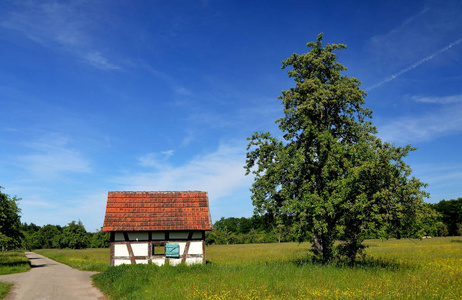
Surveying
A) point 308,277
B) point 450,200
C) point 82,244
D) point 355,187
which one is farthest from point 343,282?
point 450,200

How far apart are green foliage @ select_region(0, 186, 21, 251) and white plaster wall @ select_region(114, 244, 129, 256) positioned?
12.5 metres

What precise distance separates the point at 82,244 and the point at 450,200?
107 metres

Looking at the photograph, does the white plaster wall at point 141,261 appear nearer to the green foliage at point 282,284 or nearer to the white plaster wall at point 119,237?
the white plaster wall at point 119,237

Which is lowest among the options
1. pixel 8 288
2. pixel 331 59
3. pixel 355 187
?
pixel 8 288

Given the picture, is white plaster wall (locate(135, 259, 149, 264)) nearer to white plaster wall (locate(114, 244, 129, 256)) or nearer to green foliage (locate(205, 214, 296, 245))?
white plaster wall (locate(114, 244, 129, 256))

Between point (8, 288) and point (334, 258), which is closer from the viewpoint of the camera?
point (8, 288)

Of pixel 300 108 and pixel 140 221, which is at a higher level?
pixel 300 108

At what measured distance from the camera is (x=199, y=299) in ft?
36.8

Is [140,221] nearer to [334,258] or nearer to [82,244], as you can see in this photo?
[334,258]

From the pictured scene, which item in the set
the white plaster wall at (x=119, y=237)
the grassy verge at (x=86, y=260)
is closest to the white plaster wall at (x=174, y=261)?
the white plaster wall at (x=119, y=237)

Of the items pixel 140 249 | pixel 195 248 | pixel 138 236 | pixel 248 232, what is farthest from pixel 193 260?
pixel 248 232

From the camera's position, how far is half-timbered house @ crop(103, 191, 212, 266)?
2269cm

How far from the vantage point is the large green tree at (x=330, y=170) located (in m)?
18.2

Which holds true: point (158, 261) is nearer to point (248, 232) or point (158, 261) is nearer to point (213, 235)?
point (213, 235)
